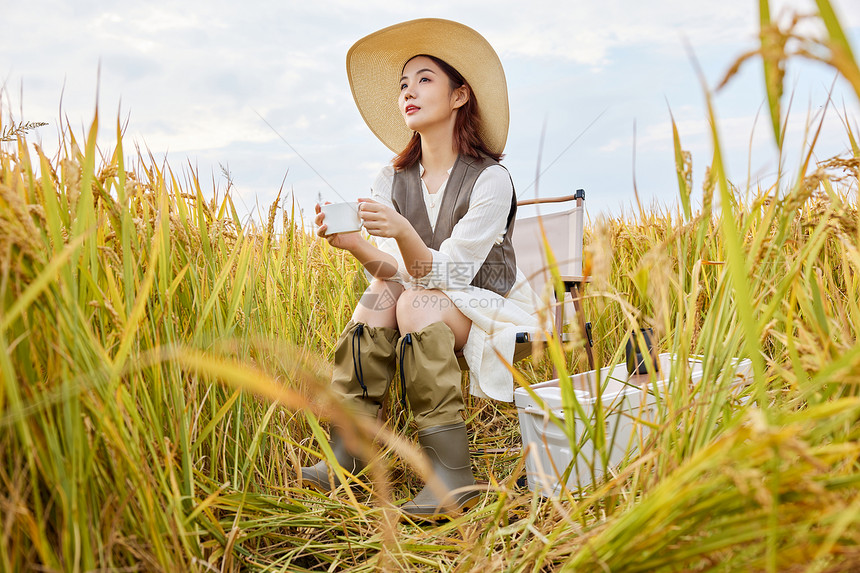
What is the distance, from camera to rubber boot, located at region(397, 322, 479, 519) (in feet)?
5.60

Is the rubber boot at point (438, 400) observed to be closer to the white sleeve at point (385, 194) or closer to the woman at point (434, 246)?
the woman at point (434, 246)

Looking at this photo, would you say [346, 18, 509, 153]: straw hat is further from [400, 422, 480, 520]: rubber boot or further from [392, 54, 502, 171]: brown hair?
[400, 422, 480, 520]: rubber boot

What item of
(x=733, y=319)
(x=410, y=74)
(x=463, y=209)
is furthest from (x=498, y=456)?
(x=410, y=74)

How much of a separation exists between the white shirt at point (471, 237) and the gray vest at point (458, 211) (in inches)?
1.3

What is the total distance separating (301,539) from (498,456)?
1.07m

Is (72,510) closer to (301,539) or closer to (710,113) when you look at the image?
(301,539)

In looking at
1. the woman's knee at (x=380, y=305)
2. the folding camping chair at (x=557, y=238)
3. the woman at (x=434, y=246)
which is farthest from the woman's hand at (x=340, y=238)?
the folding camping chair at (x=557, y=238)

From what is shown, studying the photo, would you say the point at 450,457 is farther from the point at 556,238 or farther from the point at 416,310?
the point at 556,238

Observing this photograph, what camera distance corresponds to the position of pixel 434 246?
2219 mm

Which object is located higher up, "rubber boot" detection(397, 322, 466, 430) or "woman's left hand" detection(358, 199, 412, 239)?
"woman's left hand" detection(358, 199, 412, 239)

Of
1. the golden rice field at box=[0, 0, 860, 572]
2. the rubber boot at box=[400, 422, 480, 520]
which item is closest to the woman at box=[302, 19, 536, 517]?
the rubber boot at box=[400, 422, 480, 520]

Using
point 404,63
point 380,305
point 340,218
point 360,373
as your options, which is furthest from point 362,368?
point 404,63

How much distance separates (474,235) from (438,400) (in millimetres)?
612

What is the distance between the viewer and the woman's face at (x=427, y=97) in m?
2.17
